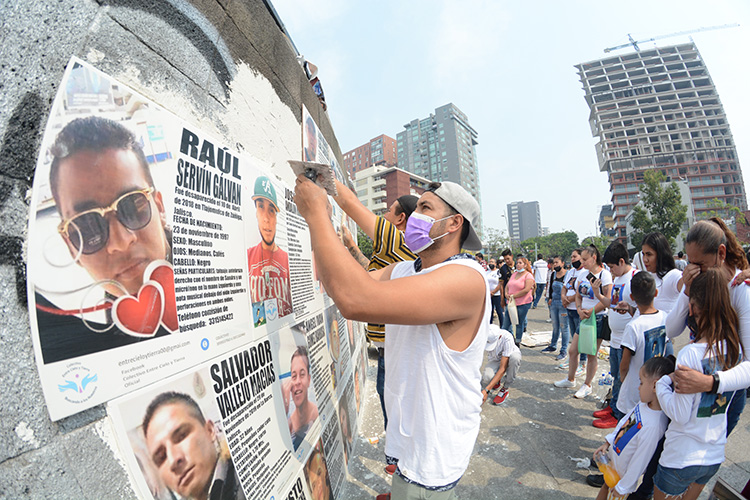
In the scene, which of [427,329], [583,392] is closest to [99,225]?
[427,329]

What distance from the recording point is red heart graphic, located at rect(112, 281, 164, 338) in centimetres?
93

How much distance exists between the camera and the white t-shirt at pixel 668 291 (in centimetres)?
342

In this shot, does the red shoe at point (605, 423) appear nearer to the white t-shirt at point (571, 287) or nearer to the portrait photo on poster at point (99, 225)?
the white t-shirt at point (571, 287)

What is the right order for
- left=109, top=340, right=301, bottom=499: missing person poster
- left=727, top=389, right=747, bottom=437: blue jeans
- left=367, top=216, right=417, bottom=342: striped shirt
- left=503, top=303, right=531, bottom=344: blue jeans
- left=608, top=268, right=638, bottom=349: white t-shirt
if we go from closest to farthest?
left=109, top=340, right=301, bottom=499: missing person poster → left=727, top=389, right=747, bottom=437: blue jeans → left=367, top=216, right=417, bottom=342: striped shirt → left=608, top=268, right=638, bottom=349: white t-shirt → left=503, top=303, right=531, bottom=344: blue jeans

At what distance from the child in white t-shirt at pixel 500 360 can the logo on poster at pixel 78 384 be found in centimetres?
390

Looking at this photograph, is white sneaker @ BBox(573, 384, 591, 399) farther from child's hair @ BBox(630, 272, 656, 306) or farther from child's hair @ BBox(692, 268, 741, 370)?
child's hair @ BBox(692, 268, 741, 370)

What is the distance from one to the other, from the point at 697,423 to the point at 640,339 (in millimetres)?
1274

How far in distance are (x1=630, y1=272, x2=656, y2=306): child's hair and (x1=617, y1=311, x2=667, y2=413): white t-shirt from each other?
146 mm

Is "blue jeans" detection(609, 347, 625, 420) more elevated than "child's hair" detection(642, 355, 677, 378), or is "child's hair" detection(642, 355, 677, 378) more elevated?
"child's hair" detection(642, 355, 677, 378)

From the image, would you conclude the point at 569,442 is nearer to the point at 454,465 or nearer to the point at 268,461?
the point at 454,465

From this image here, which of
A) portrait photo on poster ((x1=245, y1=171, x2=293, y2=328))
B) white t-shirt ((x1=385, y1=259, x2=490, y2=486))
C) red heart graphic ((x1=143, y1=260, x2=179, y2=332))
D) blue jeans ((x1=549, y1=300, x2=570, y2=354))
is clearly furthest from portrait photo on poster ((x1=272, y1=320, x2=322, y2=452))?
blue jeans ((x1=549, y1=300, x2=570, y2=354))

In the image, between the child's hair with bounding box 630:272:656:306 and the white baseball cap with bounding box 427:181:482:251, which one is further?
the child's hair with bounding box 630:272:656:306

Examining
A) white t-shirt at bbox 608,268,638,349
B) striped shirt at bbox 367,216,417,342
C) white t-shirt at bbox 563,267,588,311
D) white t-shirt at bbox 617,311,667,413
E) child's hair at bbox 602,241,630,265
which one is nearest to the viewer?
striped shirt at bbox 367,216,417,342

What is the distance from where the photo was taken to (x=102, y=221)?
91 centimetres
